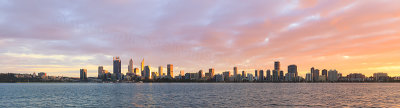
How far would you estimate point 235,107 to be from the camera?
7206 centimetres

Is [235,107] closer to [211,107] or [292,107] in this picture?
[211,107]

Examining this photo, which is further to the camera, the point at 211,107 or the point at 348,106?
the point at 348,106

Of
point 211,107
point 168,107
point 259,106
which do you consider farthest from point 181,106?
point 259,106

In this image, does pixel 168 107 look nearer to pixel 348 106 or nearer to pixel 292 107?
pixel 292 107

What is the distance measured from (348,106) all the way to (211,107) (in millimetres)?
37846

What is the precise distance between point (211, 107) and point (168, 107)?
11025 millimetres

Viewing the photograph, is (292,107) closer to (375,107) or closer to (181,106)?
(375,107)

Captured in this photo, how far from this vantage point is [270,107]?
71625 millimetres

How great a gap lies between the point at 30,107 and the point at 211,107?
4833cm

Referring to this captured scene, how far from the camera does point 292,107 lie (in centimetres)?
7288

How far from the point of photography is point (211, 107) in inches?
2803

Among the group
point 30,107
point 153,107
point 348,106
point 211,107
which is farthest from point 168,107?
point 348,106

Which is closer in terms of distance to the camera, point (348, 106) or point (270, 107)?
point (270, 107)

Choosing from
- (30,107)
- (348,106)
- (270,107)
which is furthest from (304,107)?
(30,107)
